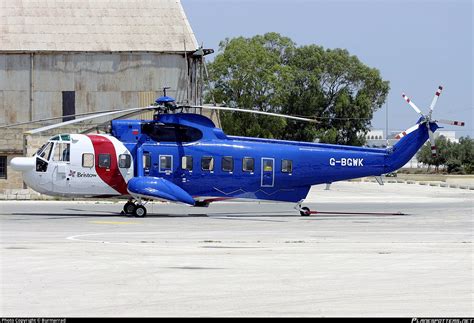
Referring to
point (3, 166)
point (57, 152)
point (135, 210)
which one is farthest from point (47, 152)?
point (3, 166)

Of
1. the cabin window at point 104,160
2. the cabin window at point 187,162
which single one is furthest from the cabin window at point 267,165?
the cabin window at point 104,160

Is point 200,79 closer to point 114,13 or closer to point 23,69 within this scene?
Result: point 114,13

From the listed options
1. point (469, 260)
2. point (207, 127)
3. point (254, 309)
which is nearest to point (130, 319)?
point (254, 309)

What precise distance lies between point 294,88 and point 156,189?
Answer: 71742 mm

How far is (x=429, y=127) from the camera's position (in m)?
Answer: 34.9

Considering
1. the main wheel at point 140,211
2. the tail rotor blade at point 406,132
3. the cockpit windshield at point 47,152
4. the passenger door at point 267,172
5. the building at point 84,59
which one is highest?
the building at point 84,59

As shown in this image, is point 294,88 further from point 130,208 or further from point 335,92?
point 130,208

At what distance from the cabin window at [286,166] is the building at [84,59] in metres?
22.3

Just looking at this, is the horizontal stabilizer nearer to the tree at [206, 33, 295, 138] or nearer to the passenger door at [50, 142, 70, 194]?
the passenger door at [50, 142, 70, 194]

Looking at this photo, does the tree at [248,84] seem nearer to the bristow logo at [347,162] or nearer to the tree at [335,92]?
the tree at [335,92]

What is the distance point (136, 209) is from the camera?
1310 inches

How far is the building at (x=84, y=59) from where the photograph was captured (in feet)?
182

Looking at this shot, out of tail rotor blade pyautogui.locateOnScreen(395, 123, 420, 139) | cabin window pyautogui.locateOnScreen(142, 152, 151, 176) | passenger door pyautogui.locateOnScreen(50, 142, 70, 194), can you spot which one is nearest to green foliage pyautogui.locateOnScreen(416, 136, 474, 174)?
tail rotor blade pyautogui.locateOnScreen(395, 123, 420, 139)

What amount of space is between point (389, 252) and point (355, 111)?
90969 mm
